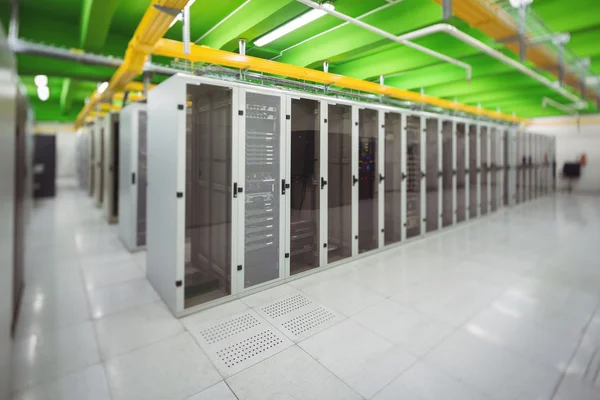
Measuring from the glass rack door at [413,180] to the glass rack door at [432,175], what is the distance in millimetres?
300

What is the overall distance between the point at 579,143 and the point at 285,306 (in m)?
14.6

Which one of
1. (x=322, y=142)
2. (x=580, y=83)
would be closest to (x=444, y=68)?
(x=580, y=83)

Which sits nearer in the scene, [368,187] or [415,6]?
[415,6]

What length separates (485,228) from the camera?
234 inches

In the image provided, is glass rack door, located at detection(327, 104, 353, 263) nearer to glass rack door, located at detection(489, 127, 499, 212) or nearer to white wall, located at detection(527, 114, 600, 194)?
glass rack door, located at detection(489, 127, 499, 212)

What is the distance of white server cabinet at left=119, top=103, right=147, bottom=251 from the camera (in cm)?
429

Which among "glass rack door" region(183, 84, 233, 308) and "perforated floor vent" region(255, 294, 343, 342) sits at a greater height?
"glass rack door" region(183, 84, 233, 308)

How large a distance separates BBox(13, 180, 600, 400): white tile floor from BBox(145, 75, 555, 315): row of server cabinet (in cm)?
31

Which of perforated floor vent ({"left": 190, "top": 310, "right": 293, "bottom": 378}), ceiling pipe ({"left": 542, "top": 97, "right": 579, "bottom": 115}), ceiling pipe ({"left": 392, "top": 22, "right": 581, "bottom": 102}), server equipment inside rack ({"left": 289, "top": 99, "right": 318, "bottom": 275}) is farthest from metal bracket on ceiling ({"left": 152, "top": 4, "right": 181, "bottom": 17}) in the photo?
ceiling pipe ({"left": 542, "top": 97, "right": 579, "bottom": 115})

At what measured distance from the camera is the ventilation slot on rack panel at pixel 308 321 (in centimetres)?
239

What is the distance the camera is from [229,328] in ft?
7.88

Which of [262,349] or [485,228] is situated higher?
[485,228]

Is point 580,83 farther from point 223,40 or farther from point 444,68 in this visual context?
point 223,40

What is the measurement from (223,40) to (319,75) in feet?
3.19
